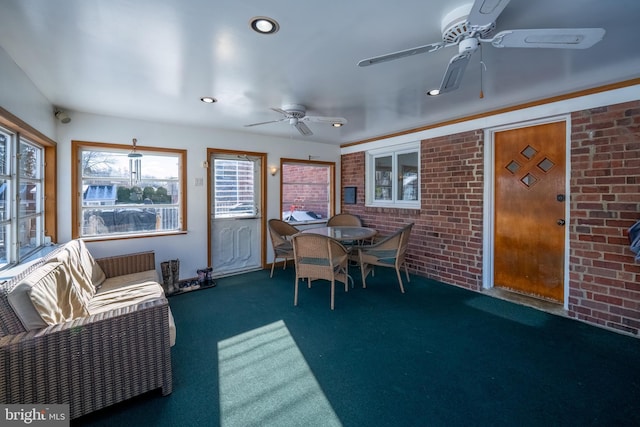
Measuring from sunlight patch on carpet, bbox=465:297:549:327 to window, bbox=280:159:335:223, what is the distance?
3223mm

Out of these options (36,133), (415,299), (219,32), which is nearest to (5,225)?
(36,133)

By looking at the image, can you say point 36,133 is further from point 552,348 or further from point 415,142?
point 552,348

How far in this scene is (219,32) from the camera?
1.82 m

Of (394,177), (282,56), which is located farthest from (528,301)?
(282,56)

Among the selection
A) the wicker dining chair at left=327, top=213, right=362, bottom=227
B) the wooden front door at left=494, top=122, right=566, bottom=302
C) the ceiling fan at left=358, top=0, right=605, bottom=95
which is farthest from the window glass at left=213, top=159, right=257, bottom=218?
the wooden front door at left=494, top=122, right=566, bottom=302

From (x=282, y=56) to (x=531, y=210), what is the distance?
3264 millimetres

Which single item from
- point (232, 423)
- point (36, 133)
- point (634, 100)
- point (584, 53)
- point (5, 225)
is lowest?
point (232, 423)

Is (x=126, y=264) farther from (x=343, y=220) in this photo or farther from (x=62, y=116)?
(x=343, y=220)

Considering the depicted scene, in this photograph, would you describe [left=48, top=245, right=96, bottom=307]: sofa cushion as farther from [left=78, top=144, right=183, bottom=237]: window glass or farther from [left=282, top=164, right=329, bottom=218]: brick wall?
[left=282, top=164, right=329, bottom=218]: brick wall

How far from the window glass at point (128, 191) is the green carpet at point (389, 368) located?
138cm

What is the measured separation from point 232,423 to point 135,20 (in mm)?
2414

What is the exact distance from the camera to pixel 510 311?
3143 mm

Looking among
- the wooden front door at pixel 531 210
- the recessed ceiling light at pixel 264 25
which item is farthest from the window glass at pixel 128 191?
the wooden front door at pixel 531 210

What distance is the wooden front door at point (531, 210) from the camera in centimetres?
319
